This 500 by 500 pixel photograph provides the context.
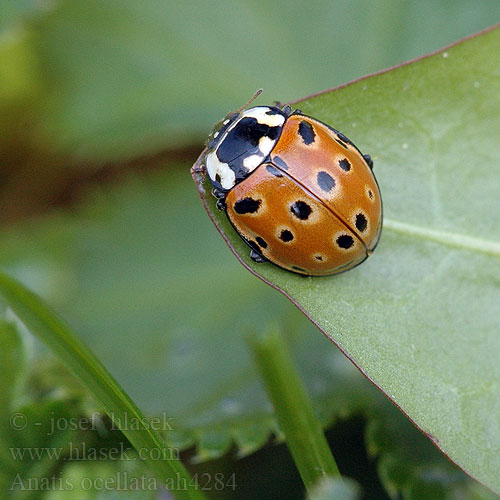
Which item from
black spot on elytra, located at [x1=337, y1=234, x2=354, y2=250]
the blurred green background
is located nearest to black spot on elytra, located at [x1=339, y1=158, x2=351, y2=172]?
black spot on elytra, located at [x1=337, y1=234, x2=354, y2=250]

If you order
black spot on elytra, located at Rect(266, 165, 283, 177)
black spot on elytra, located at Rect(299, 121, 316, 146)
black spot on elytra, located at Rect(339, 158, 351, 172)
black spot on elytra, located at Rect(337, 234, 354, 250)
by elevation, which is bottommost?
black spot on elytra, located at Rect(337, 234, 354, 250)

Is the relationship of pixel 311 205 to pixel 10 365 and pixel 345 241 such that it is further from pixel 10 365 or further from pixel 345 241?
pixel 10 365


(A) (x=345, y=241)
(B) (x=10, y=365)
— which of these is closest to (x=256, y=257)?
(A) (x=345, y=241)

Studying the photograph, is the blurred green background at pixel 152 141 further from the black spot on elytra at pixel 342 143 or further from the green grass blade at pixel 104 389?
the black spot on elytra at pixel 342 143

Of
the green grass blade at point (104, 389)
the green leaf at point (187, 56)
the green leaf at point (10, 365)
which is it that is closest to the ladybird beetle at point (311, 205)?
the green grass blade at point (104, 389)

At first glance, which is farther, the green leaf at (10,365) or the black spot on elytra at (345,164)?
the green leaf at (10,365)

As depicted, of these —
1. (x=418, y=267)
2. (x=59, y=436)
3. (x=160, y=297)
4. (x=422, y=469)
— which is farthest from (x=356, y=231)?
(x=160, y=297)

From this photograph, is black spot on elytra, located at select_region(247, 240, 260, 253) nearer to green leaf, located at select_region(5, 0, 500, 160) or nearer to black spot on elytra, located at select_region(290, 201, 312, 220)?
black spot on elytra, located at select_region(290, 201, 312, 220)
